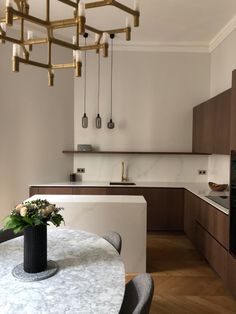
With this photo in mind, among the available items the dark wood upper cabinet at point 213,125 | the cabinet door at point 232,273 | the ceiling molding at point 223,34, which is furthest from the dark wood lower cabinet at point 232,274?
the ceiling molding at point 223,34

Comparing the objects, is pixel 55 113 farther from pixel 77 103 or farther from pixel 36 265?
pixel 36 265

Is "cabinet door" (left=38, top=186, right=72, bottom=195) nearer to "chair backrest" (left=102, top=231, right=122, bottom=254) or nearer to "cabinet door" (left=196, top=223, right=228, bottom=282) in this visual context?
"cabinet door" (left=196, top=223, right=228, bottom=282)

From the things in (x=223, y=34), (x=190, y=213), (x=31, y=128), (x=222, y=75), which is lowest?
(x=190, y=213)

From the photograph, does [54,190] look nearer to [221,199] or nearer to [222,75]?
[221,199]

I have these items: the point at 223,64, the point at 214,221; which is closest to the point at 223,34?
the point at 223,64

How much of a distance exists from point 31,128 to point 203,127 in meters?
2.62

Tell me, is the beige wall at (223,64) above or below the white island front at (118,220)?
above

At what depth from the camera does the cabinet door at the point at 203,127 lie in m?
3.94

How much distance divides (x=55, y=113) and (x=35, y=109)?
37 centimetres

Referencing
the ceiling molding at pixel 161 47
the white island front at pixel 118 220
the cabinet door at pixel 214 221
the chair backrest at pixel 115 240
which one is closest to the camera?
the chair backrest at pixel 115 240

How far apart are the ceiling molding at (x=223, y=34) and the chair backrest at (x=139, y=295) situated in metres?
A: 3.65

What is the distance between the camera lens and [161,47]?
4867 millimetres

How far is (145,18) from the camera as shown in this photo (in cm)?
384

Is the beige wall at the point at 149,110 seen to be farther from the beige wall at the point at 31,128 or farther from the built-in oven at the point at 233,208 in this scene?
the built-in oven at the point at 233,208
